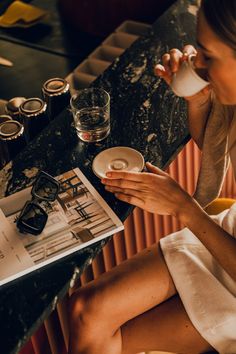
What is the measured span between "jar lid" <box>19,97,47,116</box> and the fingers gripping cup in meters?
0.12

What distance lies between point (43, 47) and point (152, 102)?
1.36 metres

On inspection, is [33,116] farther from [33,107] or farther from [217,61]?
[217,61]

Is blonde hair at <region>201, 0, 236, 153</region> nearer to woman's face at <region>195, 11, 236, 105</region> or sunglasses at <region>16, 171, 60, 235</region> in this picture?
woman's face at <region>195, 11, 236, 105</region>

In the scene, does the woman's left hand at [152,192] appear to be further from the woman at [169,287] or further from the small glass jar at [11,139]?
the small glass jar at [11,139]

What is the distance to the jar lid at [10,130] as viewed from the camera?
166 cm

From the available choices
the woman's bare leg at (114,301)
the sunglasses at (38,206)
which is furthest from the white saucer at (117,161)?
the woman's bare leg at (114,301)

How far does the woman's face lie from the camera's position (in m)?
1.26

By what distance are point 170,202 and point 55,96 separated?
1.99 feet

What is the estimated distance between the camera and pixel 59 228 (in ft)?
4.53

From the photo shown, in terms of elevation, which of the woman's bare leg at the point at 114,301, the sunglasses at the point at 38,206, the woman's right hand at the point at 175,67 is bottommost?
the woman's bare leg at the point at 114,301

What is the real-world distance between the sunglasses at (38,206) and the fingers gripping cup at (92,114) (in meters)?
0.24

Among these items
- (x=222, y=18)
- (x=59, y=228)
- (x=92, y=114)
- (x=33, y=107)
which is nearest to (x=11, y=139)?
(x=33, y=107)

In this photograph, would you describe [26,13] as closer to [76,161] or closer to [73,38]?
[73,38]

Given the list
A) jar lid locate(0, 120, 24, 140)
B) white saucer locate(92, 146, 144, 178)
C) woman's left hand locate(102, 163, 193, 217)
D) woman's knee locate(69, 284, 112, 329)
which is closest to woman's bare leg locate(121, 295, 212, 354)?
woman's knee locate(69, 284, 112, 329)
